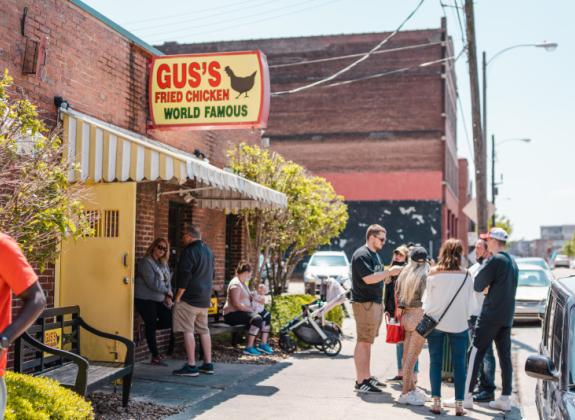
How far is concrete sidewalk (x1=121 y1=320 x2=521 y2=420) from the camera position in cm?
762

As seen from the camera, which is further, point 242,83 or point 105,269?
point 242,83

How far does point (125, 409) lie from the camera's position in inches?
289

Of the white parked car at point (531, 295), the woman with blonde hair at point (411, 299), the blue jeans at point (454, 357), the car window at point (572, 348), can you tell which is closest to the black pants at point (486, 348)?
the blue jeans at point (454, 357)

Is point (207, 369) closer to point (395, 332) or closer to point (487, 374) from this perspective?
point (395, 332)

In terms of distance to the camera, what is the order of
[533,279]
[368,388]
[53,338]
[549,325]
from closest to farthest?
1. [549,325]
2. [53,338]
3. [368,388]
4. [533,279]

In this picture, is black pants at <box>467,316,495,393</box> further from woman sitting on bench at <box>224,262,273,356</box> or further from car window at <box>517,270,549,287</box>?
car window at <box>517,270,549,287</box>

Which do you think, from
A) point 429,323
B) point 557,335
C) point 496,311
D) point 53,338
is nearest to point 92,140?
point 53,338

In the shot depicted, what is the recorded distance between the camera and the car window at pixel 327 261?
2772 cm

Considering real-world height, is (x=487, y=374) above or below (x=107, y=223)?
below

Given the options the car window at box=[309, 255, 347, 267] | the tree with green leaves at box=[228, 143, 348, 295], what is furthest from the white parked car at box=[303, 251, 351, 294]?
the tree with green leaves at box=[228, 143, 348, 295]

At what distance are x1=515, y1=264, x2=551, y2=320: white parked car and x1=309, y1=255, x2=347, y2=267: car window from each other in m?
9.62

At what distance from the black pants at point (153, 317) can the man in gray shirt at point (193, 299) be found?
1.73 ft

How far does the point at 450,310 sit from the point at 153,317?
4.19 meters

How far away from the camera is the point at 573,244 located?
149250 millimetres
